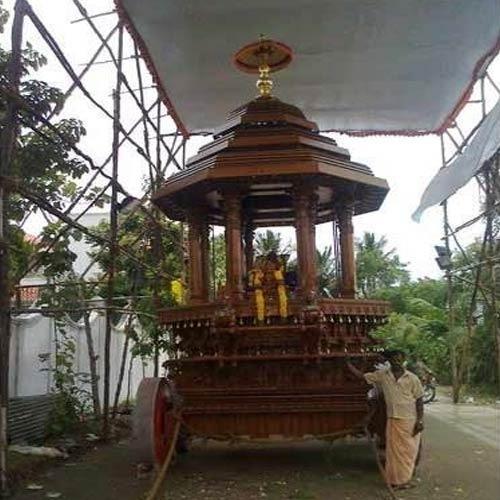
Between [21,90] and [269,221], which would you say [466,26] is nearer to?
[269,221]

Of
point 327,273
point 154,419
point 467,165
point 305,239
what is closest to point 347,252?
point 305,239

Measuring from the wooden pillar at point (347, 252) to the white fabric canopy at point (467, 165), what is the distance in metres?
2.59

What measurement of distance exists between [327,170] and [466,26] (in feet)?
15.0

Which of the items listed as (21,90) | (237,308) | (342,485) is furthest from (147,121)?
(342,485)

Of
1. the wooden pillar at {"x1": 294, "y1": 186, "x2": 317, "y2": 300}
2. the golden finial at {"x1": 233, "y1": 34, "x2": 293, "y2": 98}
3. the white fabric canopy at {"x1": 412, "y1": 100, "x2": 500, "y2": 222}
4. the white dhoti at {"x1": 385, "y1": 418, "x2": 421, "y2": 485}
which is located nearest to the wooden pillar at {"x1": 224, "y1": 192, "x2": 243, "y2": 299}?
the wooden pillar at {"x1": 294, "y1": 186, "x2": 317, "y2": 300}

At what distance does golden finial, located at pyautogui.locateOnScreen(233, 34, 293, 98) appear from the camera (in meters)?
7.62

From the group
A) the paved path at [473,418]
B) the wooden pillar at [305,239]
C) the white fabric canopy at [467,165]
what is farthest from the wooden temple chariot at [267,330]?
the paved path at [473,418]

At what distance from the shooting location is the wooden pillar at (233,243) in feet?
22.7

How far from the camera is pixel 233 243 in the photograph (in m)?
6.98

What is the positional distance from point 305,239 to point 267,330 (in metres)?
1.08

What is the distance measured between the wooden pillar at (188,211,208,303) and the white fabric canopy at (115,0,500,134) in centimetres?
322

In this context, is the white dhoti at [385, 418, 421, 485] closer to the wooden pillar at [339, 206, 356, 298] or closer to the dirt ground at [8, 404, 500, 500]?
the dirt ground at [8, 404, 500, 500]

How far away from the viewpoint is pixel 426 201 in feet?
38.2

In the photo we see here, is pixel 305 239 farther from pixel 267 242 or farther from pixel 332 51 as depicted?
pixel 332 51
